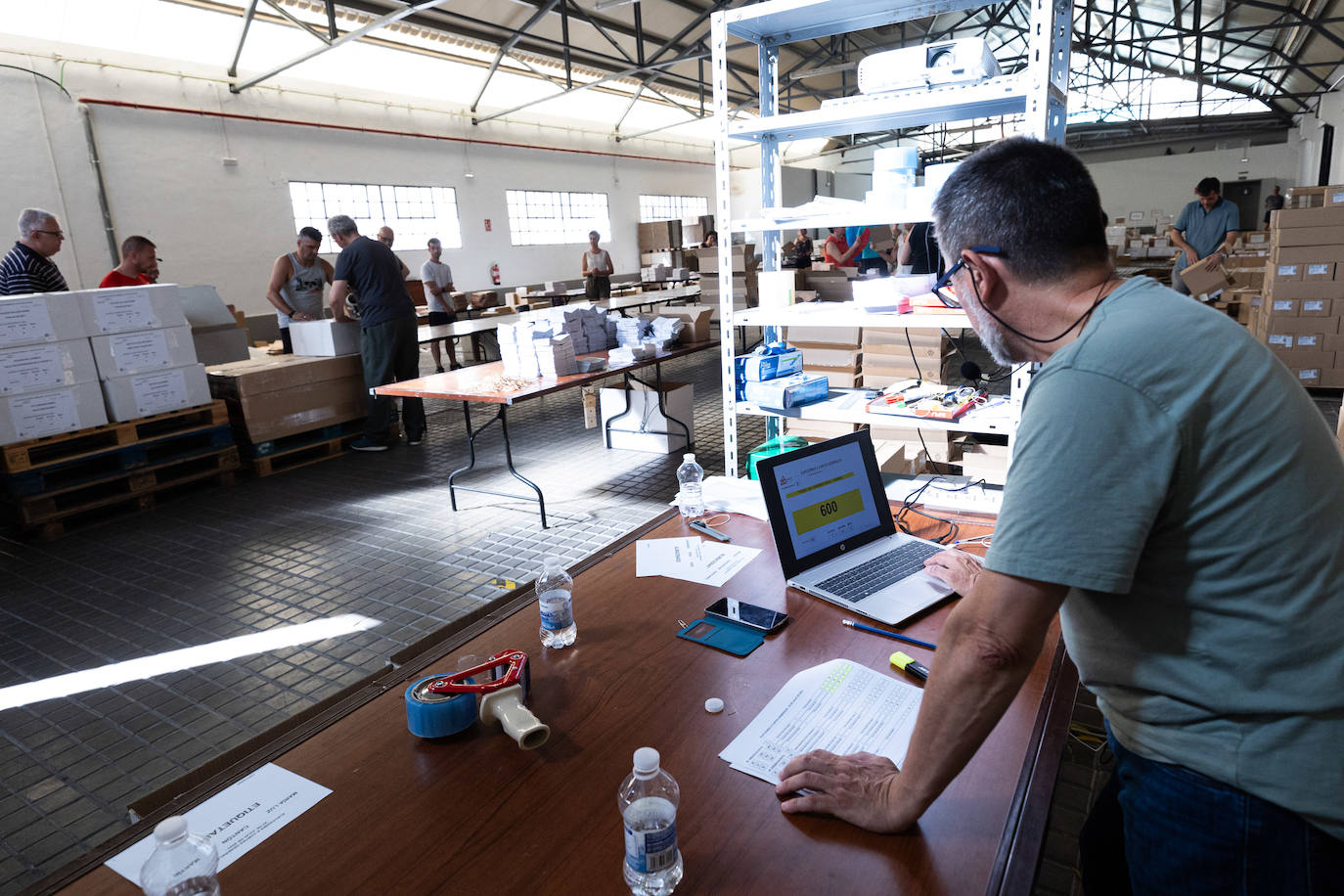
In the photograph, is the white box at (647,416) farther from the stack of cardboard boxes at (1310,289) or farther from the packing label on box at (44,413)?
the stack of cardboard boxes at (1310,289)

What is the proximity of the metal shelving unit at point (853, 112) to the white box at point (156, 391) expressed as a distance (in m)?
4.18

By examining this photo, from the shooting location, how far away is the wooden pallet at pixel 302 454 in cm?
544

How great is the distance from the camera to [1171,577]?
0.85 meters

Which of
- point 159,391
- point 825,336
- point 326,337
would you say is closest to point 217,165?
point 326,337

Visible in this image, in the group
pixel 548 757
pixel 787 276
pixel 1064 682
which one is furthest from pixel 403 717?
pixel 787 276

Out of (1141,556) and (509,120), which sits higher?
(509,120)

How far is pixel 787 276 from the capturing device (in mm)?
2619

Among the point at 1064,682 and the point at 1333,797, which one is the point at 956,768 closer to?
the point at 1333,797

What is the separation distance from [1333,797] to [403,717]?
4.17 ft

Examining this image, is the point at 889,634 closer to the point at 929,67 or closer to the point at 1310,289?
the point at 929,67

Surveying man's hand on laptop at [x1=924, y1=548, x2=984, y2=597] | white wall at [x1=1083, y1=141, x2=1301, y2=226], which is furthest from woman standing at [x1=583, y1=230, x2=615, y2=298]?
white wall at [x1=1083, y1=141, x2=1301, y2=226]

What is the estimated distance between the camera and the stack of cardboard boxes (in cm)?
597

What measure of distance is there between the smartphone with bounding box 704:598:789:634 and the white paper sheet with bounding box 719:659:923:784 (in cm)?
16

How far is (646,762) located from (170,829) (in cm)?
56
